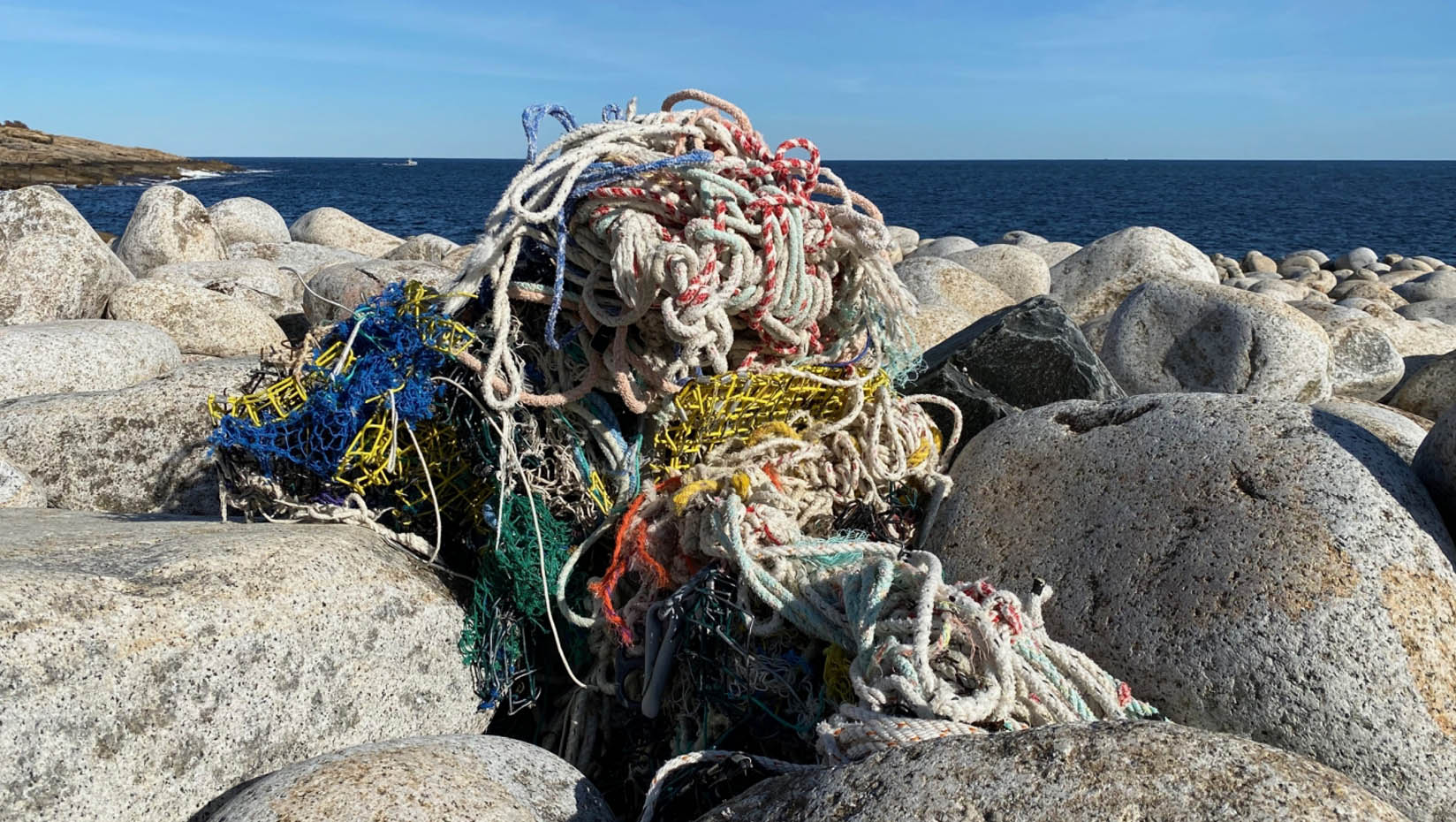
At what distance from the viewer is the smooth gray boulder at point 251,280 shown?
29.0 ft

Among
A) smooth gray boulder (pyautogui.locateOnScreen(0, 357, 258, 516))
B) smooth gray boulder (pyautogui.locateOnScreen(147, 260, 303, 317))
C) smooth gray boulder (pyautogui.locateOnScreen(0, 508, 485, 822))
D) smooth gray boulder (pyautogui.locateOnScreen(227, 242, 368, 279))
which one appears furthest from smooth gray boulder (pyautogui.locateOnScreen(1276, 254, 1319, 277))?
smooth gray boulder (pyautogui.locateOnScreen(0, 508, 485, 822))

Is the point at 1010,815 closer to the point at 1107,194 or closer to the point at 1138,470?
the point at 1138,470

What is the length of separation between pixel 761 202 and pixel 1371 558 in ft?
5.81

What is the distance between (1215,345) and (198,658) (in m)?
5.73

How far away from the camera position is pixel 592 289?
3055mm

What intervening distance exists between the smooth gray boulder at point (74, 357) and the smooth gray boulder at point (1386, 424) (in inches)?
214

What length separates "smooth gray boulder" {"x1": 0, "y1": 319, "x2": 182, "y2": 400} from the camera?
5.34m

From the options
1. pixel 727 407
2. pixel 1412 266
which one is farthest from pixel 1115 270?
pixel 1412 266

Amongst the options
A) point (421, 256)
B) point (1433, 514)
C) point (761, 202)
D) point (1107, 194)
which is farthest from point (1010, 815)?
point (1107, 194)

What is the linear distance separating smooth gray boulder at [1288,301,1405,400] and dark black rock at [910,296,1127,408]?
4523 mm

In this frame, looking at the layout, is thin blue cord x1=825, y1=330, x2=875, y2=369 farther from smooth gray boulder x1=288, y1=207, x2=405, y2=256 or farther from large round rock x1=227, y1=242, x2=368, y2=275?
smooth gray boulder x1=288, y1=207, x2=405, y2=256

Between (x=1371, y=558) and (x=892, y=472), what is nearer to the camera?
(x=1371, y=558)

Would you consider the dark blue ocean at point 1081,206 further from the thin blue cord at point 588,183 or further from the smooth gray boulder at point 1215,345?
the thin blue cord at point 588,183

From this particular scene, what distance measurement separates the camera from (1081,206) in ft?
185
